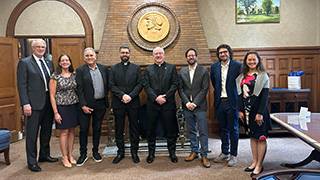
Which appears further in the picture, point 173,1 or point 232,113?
point 173,1

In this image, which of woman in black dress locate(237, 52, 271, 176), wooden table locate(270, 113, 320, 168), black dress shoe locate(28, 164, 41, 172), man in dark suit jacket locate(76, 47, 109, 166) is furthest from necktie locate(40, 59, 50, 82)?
wooden table locate(270, 113, 320, 168)

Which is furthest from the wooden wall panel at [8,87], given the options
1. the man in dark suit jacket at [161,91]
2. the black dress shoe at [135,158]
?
the man in dark suit jacket at [161,91]

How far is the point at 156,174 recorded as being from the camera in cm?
398

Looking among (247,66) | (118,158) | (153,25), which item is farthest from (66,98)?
(247,66)

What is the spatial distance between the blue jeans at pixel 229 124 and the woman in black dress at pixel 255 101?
14.0 inches

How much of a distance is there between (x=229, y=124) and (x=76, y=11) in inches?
141

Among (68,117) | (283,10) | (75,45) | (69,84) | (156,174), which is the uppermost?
(283,10)

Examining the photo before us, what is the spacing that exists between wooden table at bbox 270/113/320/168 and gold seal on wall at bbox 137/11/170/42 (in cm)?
245

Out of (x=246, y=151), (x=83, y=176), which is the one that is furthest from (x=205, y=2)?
(x=83, y=176)

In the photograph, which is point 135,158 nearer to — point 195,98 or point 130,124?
point 130,124

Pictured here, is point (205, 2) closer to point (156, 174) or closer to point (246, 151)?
point (246, 151)

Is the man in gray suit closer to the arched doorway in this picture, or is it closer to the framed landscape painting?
the framed landscape painting

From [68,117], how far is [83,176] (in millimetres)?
781

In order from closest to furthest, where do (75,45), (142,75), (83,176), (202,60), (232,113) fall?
1. (83,176)
2. (232,113)
3. (142,75)
4. (202,60)
5. (75,45)
